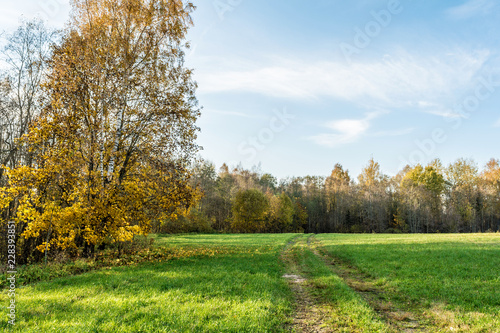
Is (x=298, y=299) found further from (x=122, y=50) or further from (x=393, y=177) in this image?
(x=393, y=177)

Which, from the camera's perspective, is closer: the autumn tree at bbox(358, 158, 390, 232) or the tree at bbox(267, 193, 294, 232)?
the tree at bbox(267, 193, 294, 232)

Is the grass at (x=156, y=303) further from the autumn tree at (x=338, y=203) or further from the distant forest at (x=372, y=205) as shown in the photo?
the autumn tree at (x=338, y=203)

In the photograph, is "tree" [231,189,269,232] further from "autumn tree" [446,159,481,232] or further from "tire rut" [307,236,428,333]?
"tire rut" [307,236,428,333]

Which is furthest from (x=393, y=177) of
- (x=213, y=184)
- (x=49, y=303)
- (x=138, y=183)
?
(x=49, y=303)

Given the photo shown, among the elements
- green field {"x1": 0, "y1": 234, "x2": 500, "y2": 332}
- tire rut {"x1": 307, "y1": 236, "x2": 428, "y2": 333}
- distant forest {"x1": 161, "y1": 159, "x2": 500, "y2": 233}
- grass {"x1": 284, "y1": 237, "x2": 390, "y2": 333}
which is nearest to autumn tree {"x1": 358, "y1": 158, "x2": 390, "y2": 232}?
distant forest {"x1": 161, "y1": 159, "x2": 500, "y2": 233}

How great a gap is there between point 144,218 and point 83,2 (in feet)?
40.6

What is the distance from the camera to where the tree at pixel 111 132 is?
1223 centimetres

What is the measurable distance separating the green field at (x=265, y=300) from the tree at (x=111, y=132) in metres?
3.24

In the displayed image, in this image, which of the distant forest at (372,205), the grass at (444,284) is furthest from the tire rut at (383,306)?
the distant forest at (372,205)

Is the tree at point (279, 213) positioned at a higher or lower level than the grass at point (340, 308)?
lower

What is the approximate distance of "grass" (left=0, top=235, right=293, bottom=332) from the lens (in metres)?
5.51

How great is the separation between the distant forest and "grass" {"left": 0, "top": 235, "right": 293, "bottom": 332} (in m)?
41.0

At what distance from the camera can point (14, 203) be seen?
16062 millimetres

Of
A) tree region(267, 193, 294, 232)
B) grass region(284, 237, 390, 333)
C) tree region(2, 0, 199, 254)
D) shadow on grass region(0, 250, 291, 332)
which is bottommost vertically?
tree region(267, 193, 294, 232)
